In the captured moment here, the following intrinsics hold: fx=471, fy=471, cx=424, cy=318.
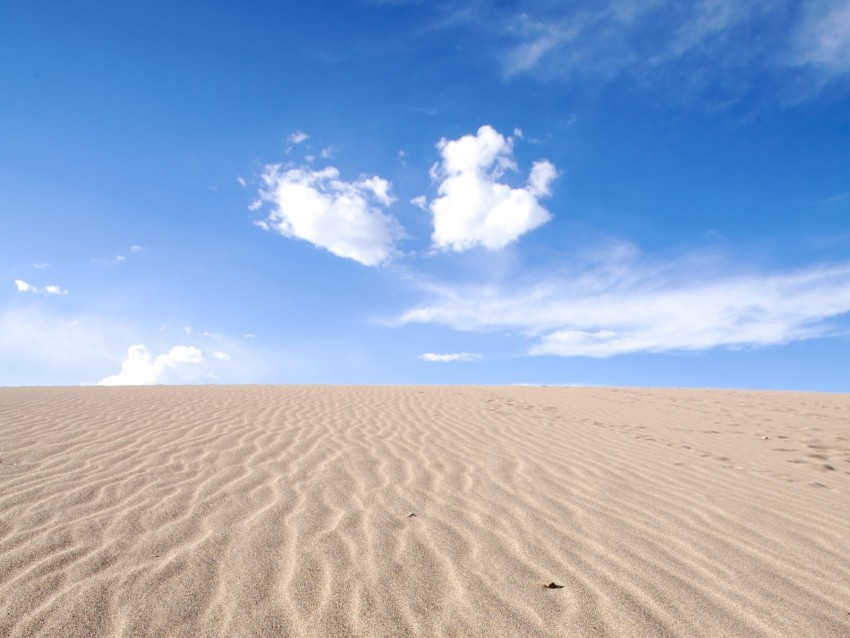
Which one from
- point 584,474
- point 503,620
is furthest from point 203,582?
point 584,474

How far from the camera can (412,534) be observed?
133 inches

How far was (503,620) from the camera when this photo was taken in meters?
2.43

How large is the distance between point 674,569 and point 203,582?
114 inches

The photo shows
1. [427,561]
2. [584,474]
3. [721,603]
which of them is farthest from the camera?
[584,474]

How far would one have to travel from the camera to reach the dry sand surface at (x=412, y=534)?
2477mm

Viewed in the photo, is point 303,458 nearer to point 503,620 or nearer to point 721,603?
point 503,620

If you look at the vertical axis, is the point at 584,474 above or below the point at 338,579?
above

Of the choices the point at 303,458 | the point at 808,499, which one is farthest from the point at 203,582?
the point at 808,499

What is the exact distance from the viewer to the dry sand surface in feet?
8.13

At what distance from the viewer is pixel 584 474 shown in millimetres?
5051

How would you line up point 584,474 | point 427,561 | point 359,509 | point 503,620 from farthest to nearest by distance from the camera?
point 584,474 → point 359,509 → point 427,561 → point 503,620

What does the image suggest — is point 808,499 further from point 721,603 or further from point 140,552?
point 140,552

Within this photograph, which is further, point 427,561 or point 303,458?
point 303,458

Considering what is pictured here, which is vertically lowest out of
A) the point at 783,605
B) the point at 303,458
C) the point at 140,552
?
the point at 783,605
